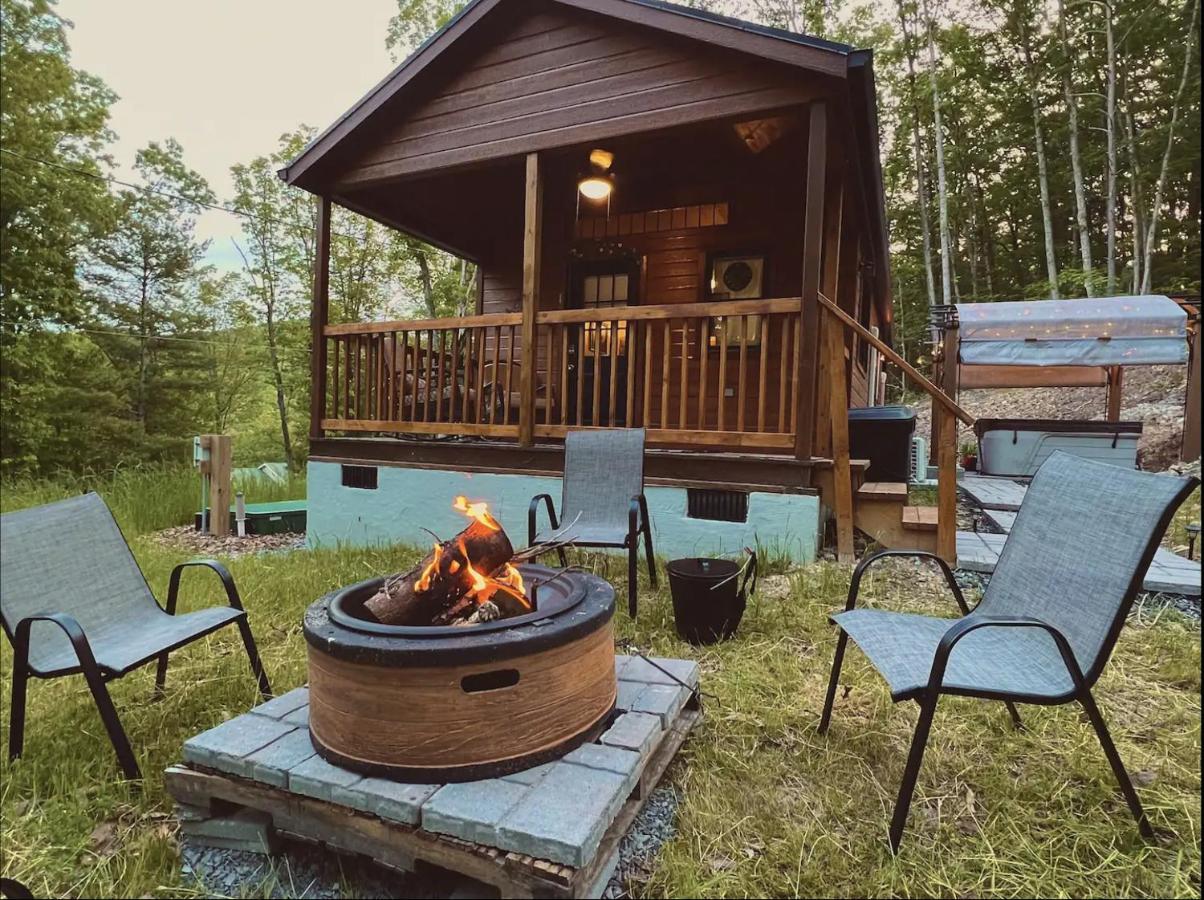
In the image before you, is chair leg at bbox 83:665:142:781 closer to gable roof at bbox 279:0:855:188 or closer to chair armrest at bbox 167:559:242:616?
chair armrest at bbox 167:559:242:616

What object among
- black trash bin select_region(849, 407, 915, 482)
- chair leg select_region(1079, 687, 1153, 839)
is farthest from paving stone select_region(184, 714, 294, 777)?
black trash bin select_region(849, 407, 915, 482)

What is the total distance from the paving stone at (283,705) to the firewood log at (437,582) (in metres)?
0.40

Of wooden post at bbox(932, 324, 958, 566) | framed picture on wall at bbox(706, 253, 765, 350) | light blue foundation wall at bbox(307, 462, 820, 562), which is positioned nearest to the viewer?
wooden post at bbox(932, 324, 958, 566)

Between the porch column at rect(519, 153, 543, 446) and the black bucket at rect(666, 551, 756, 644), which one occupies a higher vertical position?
the porch column at rect(519, 153, 543, 446)

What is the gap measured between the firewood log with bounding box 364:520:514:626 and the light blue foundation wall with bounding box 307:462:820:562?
2.62 m

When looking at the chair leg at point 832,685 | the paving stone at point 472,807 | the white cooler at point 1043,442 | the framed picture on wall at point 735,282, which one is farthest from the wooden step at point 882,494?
the white cooler at point 1043,442

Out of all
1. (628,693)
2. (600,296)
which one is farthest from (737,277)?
(628,693)

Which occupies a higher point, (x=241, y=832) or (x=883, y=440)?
(x=883, y=440)

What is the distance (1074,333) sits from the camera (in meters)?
7.66

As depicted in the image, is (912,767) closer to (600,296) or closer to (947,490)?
(947,490)

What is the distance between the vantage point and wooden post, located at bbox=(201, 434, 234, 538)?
6.92 meters

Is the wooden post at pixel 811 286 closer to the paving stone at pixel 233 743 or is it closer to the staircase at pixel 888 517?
the staircase at pixel 888 517

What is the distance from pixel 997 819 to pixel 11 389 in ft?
47.0

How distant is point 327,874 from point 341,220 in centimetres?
1680
